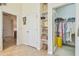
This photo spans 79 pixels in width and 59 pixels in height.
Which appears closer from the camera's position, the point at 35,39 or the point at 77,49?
the point at 77,49

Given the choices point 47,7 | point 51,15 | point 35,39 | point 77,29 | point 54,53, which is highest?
point 47,7

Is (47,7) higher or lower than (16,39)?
higher

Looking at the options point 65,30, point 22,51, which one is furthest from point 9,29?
point 65,30

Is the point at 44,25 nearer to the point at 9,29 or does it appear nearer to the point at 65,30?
the point at 65,30

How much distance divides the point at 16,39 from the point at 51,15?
0.54m

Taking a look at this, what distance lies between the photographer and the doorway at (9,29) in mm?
1619

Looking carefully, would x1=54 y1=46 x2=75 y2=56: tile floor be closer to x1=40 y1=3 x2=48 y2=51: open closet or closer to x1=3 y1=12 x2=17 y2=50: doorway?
x1=40 y1=3 x2=48 y2=51: open closet

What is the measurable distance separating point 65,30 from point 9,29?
0.71 metres

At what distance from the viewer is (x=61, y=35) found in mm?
1645

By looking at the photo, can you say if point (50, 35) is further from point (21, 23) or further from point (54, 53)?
point (21, 23)

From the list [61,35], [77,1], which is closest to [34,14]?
[61,35]

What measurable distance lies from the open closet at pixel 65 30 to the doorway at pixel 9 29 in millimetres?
522

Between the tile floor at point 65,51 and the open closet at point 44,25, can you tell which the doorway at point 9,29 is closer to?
the open closet at point 44,25

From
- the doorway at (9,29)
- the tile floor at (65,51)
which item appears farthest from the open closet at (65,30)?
the doorway at (9,29)
